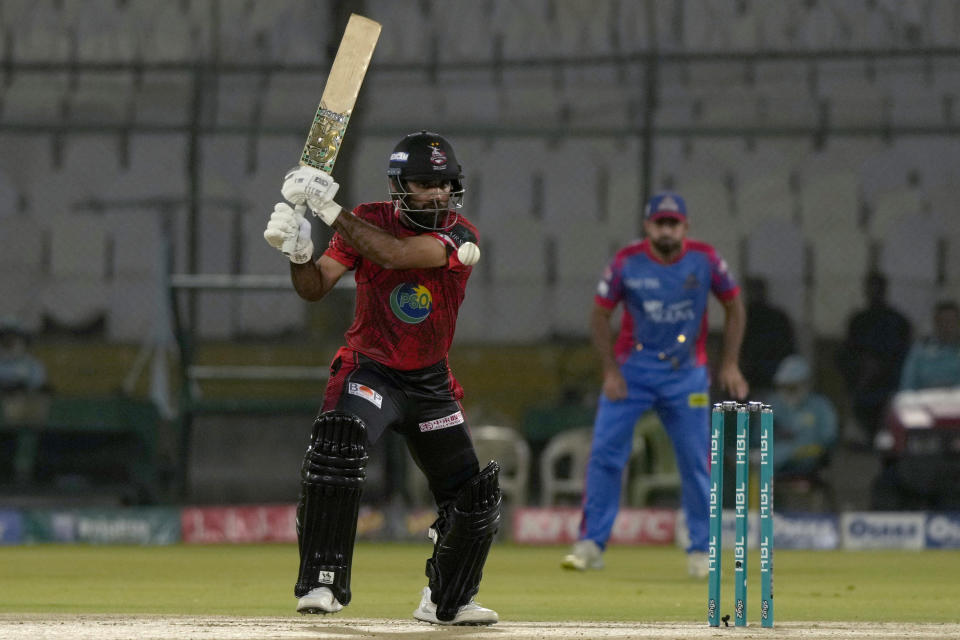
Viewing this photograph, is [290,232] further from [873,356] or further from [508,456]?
[873,356]

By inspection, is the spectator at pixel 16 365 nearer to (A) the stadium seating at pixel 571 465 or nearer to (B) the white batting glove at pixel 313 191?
(A) the stadium seating at pixel 571 465

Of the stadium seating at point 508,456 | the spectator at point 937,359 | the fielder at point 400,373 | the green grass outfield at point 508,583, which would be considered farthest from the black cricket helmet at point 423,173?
the spectator at point 937,359

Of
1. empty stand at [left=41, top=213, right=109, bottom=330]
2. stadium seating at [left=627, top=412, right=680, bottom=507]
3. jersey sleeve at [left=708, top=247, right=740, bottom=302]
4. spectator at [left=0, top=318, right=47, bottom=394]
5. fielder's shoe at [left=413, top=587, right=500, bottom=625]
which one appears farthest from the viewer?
empty stand at [left=41, top=213, right=109, bottom=330]

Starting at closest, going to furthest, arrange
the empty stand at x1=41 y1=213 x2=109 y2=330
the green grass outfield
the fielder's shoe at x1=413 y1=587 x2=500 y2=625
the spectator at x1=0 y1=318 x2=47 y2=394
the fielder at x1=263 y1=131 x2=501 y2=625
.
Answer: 1. the fielder at x1=263 y1=131 x2=501 y2=625
2. the fielder's shoe at x1=413 y1=587 x2=500 y2=625
3. the green grass outfield
4. the spectator at x1=0 y1=318 x2=47 y2=394
5. the empty stand at x1=41 y1=213 x2=109 y2=330

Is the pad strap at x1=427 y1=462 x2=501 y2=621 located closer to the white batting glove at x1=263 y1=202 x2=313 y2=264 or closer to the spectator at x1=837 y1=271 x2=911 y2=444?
the white batting glove at x1=263 y1=202 x2=313 y2=264

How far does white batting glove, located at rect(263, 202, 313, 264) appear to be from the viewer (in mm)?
4707

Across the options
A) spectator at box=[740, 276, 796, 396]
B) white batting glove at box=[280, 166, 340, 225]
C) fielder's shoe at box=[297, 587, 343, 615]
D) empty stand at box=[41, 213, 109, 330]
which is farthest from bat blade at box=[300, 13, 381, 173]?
empty stand at box=[41, 213, 109, 330]

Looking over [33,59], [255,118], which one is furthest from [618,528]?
[33,59]

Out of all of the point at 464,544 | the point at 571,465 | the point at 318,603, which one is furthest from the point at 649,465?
the point at 318,603

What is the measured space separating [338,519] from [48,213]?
783 cm

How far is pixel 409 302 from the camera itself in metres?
5.00

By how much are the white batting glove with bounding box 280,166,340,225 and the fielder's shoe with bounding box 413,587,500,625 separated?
1.24m

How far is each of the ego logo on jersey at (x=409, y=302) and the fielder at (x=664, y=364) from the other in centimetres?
280

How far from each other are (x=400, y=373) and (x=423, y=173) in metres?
0.61
